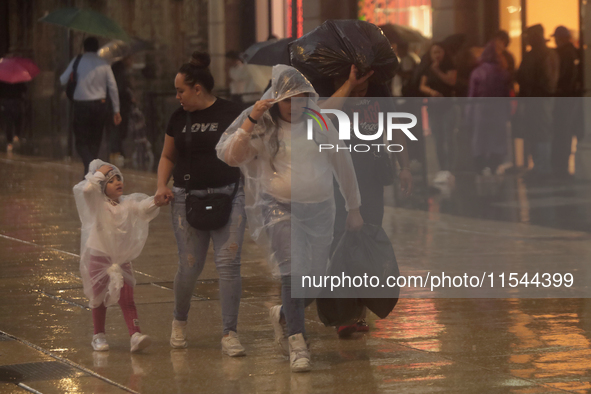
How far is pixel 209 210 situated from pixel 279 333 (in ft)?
2.58

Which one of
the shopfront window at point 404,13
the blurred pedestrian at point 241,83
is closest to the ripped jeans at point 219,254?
the shopfront window at point 404,13

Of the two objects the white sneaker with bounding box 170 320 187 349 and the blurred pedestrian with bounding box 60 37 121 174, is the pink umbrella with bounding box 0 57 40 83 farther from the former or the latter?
the white sneaker with bounding box 170 320 187 349

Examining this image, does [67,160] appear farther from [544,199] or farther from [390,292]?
[390,292]

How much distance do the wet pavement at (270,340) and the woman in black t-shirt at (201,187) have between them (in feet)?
0.86

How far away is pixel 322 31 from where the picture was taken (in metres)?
6.25

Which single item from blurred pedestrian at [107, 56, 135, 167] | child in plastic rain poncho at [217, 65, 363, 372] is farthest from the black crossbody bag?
blurred pedestrian at [107, 56, 135, 167]

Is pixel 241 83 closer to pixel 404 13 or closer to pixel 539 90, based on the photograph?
pixel 404 13

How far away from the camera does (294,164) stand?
18.3 feet

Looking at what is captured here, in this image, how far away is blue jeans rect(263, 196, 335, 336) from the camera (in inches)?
217

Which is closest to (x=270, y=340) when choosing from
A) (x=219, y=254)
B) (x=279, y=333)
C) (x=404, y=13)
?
(x=279, y=333)

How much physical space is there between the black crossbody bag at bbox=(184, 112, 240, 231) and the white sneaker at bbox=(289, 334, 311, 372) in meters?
0.79

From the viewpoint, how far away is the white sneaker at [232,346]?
5.71 m

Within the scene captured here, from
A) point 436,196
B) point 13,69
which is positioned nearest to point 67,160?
point 13,69

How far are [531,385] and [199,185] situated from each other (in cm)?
211
